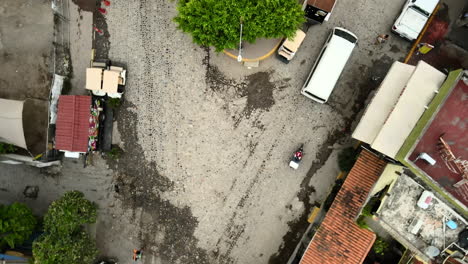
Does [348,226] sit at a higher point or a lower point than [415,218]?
lower

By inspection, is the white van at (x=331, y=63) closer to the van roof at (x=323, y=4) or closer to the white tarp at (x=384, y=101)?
→ the van roof at (x=323, y=4)

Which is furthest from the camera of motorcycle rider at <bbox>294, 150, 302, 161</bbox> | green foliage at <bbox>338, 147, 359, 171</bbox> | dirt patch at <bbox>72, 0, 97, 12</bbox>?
dirt patch at <bbox>72, 0, 97, 12</bbox>

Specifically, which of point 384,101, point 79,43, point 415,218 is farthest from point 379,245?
point 79,43

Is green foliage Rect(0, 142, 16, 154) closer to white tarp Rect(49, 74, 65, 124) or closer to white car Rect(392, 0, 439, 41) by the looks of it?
white tarp Rect(49, 74, 65, 124)

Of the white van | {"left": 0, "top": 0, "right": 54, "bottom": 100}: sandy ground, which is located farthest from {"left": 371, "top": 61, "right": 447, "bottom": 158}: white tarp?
{"left": 0, "top": 0, "right": 54, "bottom": 100}: sandy ground

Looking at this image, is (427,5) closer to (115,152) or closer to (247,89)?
(247,89)

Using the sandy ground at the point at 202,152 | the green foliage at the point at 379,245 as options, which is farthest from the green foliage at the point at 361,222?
the sandy ground at the point at 202,152

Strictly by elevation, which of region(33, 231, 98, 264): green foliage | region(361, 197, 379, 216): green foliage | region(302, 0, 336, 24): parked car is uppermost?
region(302, 0, 336, 24): parked car
